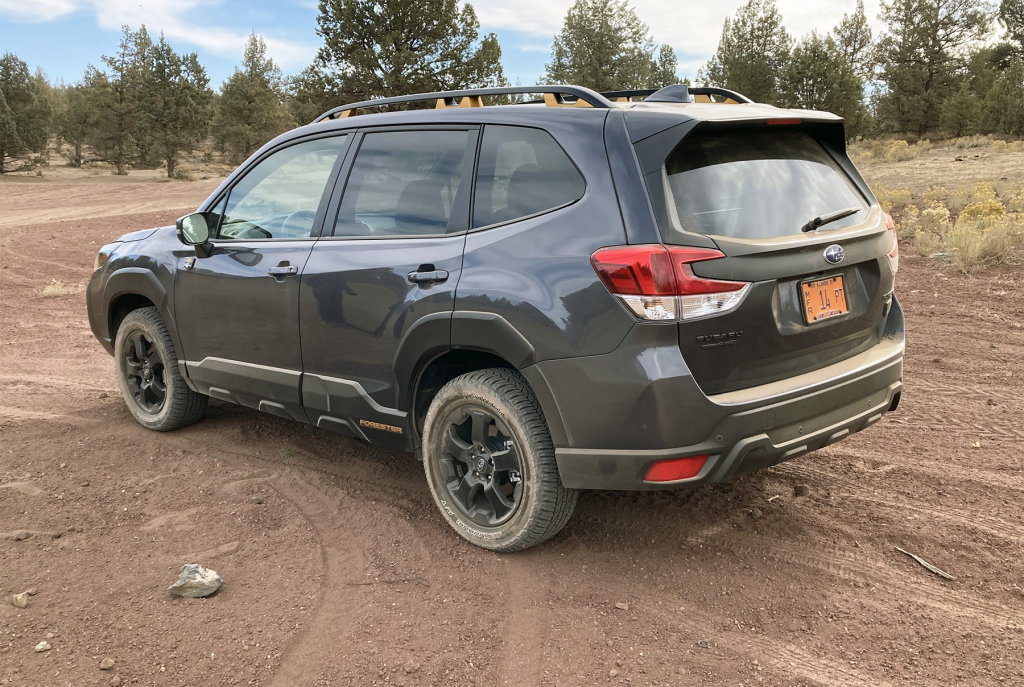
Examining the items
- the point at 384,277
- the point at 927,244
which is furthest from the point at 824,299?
the point at 927,244

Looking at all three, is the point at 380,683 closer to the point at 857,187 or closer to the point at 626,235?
the point at 626,235

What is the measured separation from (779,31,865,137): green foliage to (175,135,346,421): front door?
40943mm

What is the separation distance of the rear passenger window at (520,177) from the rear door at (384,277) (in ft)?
0.29

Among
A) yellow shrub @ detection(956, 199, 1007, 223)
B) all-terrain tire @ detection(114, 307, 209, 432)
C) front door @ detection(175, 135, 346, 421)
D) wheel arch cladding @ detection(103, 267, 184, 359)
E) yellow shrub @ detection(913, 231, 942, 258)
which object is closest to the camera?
front door @ detection(175, 135, 346, 421)

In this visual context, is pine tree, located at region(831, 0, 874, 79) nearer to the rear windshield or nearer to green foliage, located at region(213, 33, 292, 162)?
Result: green foliage, located at region(213, 33, 292, 162)

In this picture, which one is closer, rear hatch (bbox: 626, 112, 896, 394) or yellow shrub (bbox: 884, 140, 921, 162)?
rear hatch (bbox: 626, 112, 896, 394)

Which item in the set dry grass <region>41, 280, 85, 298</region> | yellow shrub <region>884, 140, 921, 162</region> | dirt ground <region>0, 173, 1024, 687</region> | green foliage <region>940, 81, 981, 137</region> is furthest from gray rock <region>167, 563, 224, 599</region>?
green foliage <region>940, 81, 981, 137</region>

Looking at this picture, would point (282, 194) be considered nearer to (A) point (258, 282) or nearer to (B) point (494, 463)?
(A) point (258, 282)

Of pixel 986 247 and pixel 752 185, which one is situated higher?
pixel 752 185

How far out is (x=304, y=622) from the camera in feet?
10.1

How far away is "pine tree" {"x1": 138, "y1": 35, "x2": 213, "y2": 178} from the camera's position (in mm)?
42688

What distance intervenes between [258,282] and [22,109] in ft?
140

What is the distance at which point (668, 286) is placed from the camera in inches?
110

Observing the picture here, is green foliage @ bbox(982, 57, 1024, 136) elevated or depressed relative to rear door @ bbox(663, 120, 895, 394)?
elevated
